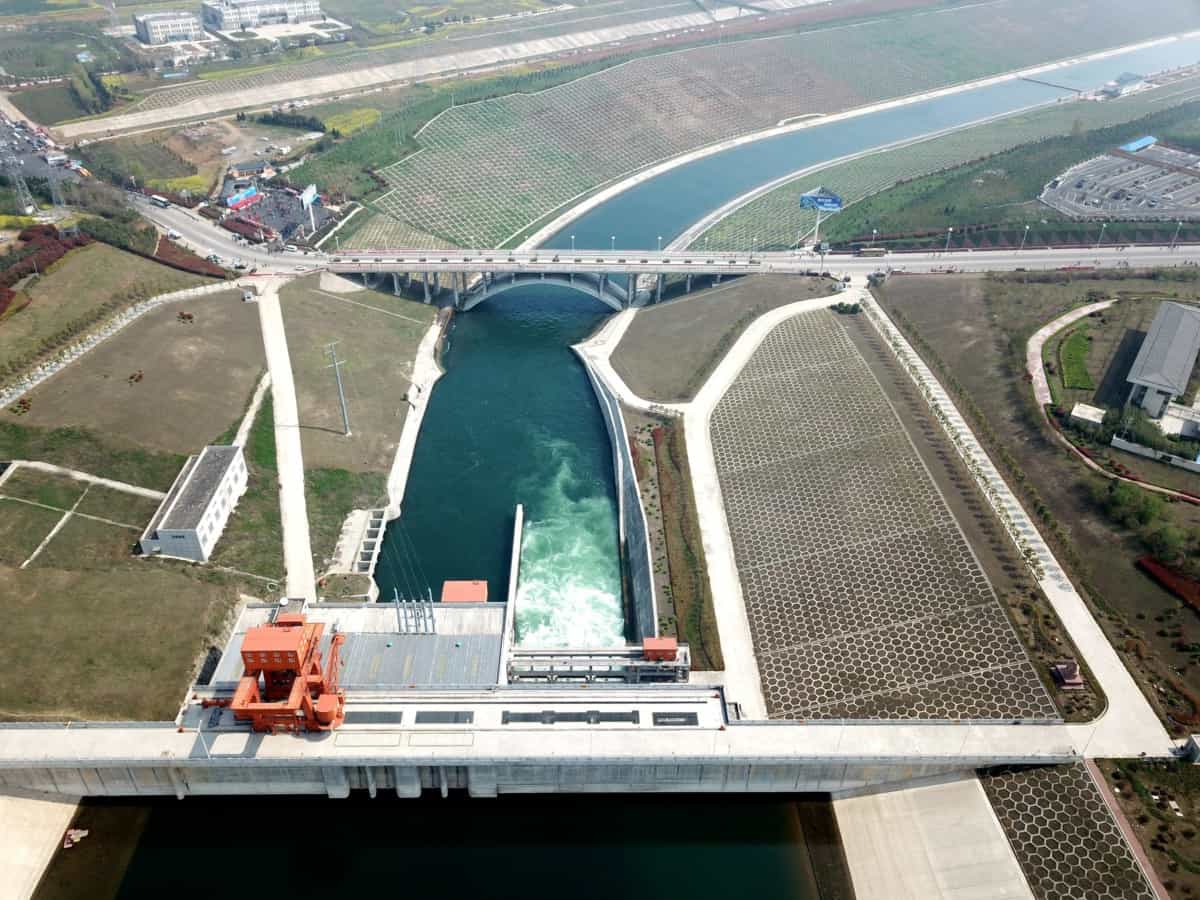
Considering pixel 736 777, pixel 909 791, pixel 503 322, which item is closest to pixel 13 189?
pixel 503 322

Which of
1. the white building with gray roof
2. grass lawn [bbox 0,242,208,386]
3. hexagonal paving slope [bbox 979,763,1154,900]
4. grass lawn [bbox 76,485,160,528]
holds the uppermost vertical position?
grass lawn [bbox 0,242,208,386]

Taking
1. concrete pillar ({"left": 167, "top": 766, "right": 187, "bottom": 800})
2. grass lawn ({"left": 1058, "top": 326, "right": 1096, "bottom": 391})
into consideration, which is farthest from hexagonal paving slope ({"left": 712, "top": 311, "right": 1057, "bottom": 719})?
concrete pillar ({"left": 167, "top": 766, "right": 187, "bottom": 800})

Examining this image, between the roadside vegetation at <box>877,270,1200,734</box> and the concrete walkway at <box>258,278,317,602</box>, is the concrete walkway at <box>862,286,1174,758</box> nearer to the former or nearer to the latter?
the roadside vegetation at <box>877,270,1200,734</box>

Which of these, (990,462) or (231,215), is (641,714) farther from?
(231,215)

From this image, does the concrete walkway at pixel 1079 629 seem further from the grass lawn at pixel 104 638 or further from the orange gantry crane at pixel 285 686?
the grass lawn at pixel 104 638

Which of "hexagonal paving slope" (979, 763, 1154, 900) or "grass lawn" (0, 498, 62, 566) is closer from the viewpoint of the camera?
"hexagonal paving slope" (979, 763, 1154, 900)

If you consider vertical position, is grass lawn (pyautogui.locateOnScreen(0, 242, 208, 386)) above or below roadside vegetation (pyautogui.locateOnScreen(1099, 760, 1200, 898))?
above

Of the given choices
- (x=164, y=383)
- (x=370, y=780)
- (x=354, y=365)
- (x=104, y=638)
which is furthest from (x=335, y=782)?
(x=354, y=365)

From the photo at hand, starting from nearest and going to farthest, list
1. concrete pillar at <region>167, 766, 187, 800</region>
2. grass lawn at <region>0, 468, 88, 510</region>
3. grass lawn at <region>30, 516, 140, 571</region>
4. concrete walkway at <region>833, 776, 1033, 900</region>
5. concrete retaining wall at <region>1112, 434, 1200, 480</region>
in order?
concrete walkway at <region>833, 776, 1033, 900</region>
concrete pillar at <region>167, 766, 187, 800</region>
grass lawn at <region>30, 516, 140, 571</region>
grass lawn at <region>0, 468, 88, 510</region>
concrete retaining wall at <region>1112, 434, 1200, 480</region>
